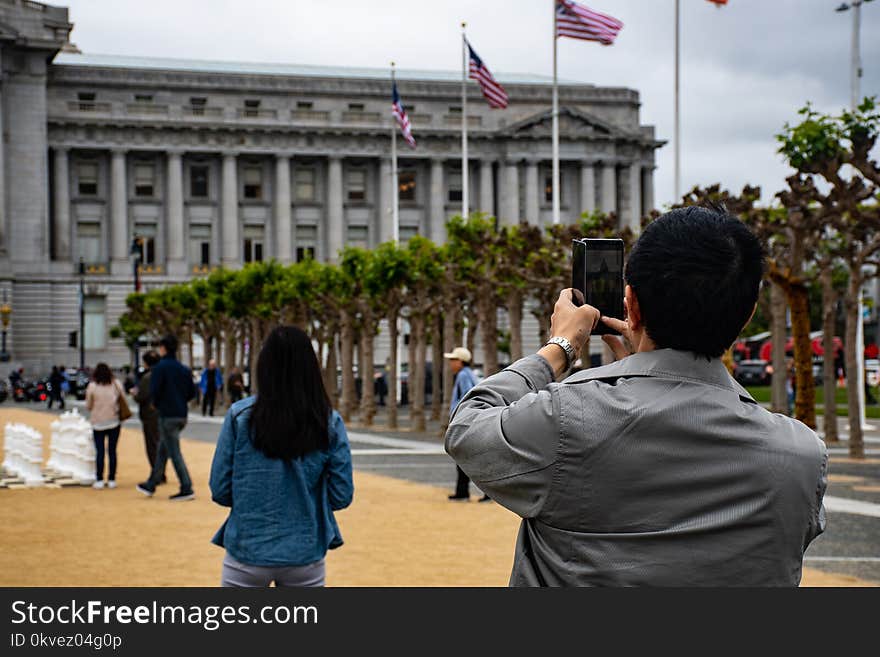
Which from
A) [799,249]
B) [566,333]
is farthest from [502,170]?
[566,333]

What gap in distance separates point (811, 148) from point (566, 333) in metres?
18.9

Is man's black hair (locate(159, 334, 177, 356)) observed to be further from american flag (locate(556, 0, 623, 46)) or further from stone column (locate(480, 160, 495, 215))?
stone column (locate(480, 160, 495, 215))

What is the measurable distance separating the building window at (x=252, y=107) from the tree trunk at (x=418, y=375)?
2343 inches

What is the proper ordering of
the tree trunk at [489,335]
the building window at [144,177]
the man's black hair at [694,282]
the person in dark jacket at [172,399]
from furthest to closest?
1. the building window at [144,177]
2. the tree trunk at [489,335]
3. the person in dark jacket at [172,399]
4. the man's black hair at [694,282]

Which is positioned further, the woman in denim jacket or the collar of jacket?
the woman in denim jacket

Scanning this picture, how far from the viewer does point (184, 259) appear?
98125 millimetres


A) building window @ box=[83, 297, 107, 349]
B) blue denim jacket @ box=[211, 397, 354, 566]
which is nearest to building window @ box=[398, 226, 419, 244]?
building window @ box=[83, 297, 107, 349]

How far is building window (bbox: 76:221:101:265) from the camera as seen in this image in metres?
96.4

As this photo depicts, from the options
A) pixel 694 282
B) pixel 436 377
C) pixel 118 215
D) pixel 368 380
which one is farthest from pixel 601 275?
pixel 118 215

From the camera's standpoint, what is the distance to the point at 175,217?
98312 mm

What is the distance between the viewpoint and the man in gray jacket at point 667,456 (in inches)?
98.5

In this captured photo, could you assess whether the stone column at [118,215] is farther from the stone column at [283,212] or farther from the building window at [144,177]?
the stone column at [283,212]

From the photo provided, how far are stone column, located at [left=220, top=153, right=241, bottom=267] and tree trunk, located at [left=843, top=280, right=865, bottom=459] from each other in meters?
76.5

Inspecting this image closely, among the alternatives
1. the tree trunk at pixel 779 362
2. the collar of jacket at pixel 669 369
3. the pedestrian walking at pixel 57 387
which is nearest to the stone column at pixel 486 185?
the pedestrian walking at pixel 57 387
